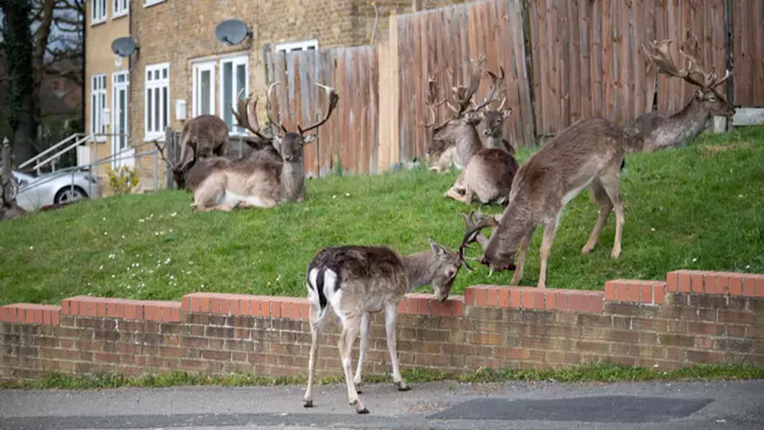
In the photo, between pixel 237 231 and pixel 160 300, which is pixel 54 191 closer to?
pixel 237 231

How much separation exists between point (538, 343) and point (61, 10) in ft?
117

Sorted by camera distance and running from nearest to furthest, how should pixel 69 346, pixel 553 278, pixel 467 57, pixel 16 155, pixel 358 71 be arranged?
pixel 553 278, pixel 69 346, pixel 467 57, pixel 358 71, pixel 16 155

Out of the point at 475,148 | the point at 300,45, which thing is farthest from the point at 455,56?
the point at 300,45

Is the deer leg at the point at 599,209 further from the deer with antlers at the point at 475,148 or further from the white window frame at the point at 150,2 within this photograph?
the white window frame at the point at 150,2

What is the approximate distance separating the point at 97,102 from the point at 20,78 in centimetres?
400

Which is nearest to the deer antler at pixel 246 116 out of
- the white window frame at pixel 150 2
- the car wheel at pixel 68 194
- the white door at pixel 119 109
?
the car wheel at pixel 68 194

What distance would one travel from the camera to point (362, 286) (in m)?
9.39

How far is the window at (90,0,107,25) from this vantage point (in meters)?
39.2

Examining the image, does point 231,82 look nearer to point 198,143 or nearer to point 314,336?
point 198,143

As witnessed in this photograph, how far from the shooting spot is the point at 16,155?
1570 inches

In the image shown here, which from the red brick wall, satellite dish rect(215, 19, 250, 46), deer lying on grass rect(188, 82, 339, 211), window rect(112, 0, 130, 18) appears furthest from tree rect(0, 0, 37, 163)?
the red brick wall

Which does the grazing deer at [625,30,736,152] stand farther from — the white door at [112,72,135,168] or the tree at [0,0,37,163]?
the white door at [112,72,135,168]

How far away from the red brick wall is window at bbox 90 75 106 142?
28.6 m

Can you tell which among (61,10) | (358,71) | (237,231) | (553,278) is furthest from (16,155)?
→ (553,278)
